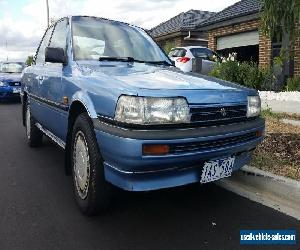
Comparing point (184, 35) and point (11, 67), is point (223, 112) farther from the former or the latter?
point (184, 35)

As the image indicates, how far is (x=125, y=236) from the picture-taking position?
329cm

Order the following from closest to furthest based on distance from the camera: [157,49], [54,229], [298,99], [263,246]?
[263,246]
[54,229]
[157,49]
[298,99]

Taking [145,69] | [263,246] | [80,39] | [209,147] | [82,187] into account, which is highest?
[80,39]

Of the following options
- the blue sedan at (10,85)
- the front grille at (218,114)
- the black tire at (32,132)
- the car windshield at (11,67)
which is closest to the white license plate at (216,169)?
the front grille at (218,114)

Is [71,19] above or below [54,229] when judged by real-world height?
above

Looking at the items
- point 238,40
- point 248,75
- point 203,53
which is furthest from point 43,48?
point 238,40

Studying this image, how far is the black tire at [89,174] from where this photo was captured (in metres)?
3.39

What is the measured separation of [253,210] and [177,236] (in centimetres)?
96

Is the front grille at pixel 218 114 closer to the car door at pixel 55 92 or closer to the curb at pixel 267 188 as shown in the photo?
the curb at pixel 267 188

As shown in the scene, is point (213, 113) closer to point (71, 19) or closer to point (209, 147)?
point (209, 147)

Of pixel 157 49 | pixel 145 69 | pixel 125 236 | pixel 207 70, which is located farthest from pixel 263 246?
pixel 207 70

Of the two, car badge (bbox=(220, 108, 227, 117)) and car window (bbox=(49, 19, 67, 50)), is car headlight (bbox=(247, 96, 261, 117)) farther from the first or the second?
car window (bbox=(49, 19, 67, 50))

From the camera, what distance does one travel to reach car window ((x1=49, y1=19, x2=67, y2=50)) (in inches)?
188

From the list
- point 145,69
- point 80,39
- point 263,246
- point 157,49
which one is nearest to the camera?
point 263,246
